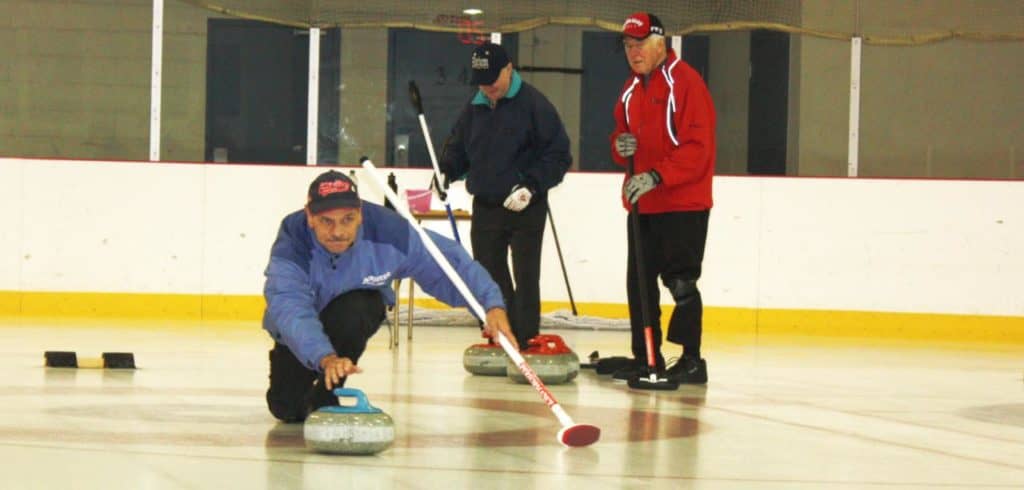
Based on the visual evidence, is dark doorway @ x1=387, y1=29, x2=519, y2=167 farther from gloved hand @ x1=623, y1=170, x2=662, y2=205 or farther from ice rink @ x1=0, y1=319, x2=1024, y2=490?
gloved hand @ x1=623, y1=170, x2=662, y2=205

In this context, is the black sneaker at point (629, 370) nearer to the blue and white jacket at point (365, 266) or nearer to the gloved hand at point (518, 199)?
the gloved hand at point (518, 199)

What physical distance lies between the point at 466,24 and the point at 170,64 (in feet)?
6.44

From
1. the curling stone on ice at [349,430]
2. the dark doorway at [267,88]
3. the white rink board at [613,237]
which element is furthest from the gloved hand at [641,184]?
the dark doorway at [267,88]

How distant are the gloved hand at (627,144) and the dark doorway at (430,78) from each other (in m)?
4.77

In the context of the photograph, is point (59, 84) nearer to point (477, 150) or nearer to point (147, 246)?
point (147, 246)

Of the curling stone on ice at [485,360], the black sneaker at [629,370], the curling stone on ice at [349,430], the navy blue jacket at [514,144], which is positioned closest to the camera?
the curling stone on ice at [349,430]

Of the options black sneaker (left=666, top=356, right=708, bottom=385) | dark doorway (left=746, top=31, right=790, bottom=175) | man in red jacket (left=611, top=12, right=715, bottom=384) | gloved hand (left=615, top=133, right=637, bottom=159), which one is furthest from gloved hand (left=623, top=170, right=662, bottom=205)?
dark doorway (left=746, top=31, right=790, bottom=175)

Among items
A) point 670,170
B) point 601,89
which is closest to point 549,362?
point 670,170

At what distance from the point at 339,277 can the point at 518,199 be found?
2244mm

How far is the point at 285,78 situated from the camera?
37.1ft

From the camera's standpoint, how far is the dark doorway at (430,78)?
11.3 m

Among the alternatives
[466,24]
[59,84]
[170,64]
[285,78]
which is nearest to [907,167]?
[466,24]

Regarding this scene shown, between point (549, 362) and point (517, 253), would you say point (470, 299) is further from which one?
point (517, 253)

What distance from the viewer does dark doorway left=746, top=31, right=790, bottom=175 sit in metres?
11.1
